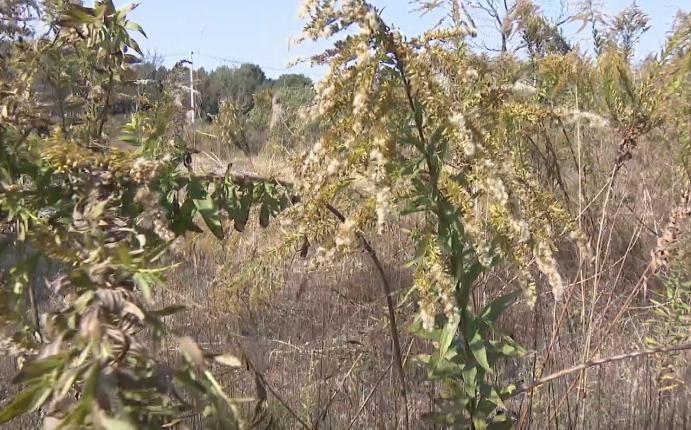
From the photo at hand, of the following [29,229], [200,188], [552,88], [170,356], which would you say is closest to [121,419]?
[29,229]

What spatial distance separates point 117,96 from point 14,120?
44 centimetres

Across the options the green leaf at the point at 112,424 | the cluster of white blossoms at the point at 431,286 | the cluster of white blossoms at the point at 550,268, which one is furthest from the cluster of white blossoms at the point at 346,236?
the green leaf at the point at 112,424

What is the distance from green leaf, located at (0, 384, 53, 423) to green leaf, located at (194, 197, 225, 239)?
54 centimetres

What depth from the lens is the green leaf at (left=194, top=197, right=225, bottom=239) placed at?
1111mm

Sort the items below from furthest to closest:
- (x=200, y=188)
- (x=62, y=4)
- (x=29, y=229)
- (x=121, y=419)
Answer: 1. (x=62, y=4)
2. (x=200, y=188)
3. (x=29, y=229)
4. (x=121, y=419)

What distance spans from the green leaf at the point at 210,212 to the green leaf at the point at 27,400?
1.76ft

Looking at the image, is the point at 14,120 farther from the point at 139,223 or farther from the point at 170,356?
the point at 170,356

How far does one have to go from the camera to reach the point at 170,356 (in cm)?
235

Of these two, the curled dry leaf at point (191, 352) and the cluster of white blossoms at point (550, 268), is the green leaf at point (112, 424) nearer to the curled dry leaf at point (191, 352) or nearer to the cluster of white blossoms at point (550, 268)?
the curled dry leaf at point (191, 352)

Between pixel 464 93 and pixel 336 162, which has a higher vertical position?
pixel 464 93

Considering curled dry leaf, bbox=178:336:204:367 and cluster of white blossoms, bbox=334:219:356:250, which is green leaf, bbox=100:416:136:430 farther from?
cluster of white blossoms, bbox=334:219:356:250

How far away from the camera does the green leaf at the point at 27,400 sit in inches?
23.0

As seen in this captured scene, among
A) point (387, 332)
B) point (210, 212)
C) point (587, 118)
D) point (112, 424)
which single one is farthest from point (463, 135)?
Result: point (387, 332)

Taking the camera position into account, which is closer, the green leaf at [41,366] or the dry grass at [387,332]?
the green leaf at [41,366]
